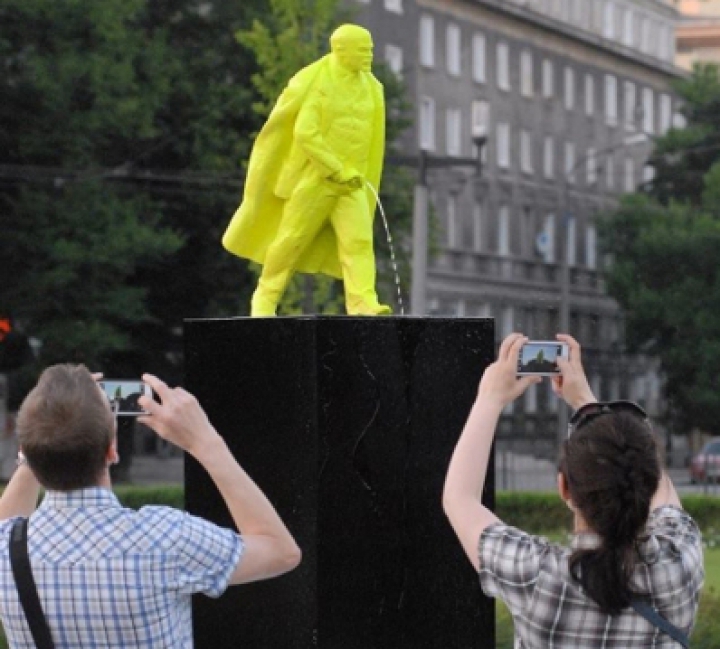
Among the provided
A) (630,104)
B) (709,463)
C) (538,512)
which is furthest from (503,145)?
(538,512)

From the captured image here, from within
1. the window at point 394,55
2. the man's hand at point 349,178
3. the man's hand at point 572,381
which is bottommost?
the man's hand at point 572,381

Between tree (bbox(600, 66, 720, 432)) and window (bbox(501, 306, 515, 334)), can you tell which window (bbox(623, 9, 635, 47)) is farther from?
tree (bbox(600, 66, 720, 432))

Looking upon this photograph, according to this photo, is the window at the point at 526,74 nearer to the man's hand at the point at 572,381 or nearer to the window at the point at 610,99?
the window at the point at 610,99

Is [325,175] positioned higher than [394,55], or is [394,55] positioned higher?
[394,55]

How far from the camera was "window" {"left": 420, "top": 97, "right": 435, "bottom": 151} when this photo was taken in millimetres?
81312

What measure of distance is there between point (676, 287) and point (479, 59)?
21.0m

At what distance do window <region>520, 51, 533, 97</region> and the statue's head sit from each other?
76.3 metres

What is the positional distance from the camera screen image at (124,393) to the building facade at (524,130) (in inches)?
2470

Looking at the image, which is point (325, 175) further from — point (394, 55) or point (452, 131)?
point (452, 131)

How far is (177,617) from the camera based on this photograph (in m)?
6.00

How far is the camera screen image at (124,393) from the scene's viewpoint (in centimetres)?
740

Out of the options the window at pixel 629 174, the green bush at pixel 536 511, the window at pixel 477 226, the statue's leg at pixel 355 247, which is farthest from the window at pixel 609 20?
the statue's leg at pixel 355 247

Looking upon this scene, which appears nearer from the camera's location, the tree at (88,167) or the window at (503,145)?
the tree at (88,167)

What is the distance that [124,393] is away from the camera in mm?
7508
